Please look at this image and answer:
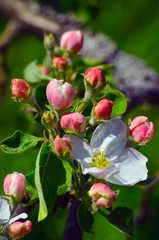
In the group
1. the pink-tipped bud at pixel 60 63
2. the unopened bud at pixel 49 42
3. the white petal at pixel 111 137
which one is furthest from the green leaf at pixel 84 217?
the unopened bud at pixel 49 42

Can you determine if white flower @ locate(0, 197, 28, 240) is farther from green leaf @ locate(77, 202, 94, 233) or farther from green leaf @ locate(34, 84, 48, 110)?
green leaf @ locate(34, 84, 48, 110)

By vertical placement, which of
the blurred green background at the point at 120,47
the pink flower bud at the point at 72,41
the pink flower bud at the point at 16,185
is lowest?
the blurred green background at the point at 120,47

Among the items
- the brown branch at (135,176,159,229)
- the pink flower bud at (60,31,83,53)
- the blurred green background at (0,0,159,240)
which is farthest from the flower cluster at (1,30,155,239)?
the blurred green background at (0,0,159,240)

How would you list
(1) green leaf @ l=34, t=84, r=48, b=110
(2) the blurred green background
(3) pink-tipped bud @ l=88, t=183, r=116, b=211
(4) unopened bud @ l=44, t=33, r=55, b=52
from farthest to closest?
(2) the blurred green background → (4) unopened bud @ l=44, t=33, r=55, b=52 → (1) green leaf @ l=34, t=84, r=48, b=110 → (3) pink-tipped bud @ l=88, t=183, r=116, b=211

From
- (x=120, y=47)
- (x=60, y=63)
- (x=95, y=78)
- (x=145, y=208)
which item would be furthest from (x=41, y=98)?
(x=120, y=47)

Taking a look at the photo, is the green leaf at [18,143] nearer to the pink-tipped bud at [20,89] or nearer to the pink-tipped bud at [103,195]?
the pink-tipped bud at [20,89]

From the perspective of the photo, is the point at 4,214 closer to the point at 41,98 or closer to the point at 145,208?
the point at 41,98

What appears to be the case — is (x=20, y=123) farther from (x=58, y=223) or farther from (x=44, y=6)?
(x=44, y=6)
